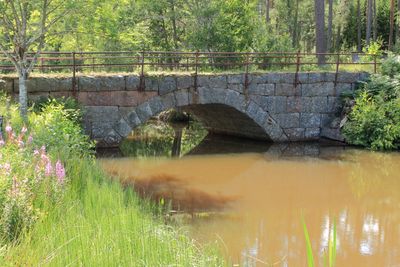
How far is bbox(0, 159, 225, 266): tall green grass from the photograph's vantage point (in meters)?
4.03

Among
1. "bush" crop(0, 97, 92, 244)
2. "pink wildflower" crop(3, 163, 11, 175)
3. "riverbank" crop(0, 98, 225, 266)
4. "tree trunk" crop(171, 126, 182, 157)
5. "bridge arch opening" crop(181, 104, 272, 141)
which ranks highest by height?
"pink wildflower" crop(3, 163, 11, 175)

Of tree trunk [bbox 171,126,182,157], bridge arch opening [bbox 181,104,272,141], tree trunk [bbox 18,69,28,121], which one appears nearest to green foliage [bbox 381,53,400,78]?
bridge arch opening [bbox 181,104,272,141]

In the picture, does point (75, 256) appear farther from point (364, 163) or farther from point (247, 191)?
point (364, 163)

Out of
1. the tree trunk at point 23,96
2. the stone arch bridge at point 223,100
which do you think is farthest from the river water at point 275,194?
the tree trunk at point 23,96

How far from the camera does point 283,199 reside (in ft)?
31.6

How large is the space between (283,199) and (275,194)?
0.37 m

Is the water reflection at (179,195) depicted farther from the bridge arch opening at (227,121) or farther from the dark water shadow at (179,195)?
the bridge arch opening at (227,121)

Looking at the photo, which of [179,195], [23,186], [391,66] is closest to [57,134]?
[179,195]

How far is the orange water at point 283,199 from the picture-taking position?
7.03m

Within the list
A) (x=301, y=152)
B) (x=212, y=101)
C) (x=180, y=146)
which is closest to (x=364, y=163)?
(x=301, y=152)

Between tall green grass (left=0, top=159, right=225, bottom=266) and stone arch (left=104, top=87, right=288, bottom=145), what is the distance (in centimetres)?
737

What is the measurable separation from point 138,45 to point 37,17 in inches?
332

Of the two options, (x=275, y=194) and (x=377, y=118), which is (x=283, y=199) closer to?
(x=275, y=194)

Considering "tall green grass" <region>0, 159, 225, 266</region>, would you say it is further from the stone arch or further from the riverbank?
the stone arch
